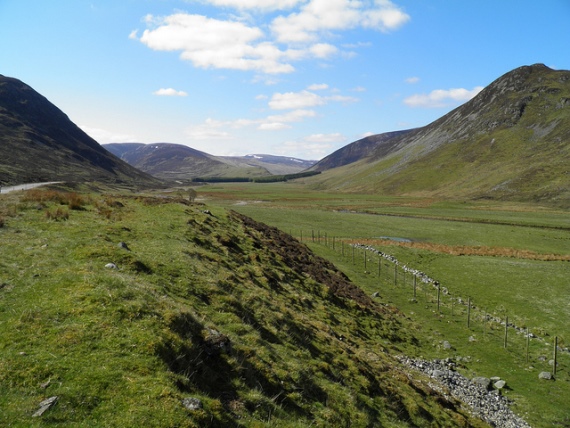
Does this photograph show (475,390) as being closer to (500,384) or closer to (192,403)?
(500,384)

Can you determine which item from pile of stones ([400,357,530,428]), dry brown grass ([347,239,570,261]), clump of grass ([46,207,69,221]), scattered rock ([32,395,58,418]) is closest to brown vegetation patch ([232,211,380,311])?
pile of stones ([400,357,530,428])

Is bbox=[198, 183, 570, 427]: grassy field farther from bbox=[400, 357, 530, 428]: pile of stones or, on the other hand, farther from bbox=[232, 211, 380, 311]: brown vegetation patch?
bbox=[232, 211, 380, 311]: brown vegetation patch

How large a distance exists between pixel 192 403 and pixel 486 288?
4392 centimetres

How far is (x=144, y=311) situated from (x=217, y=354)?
354 centimetres

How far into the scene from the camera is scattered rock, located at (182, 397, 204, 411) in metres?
10.7

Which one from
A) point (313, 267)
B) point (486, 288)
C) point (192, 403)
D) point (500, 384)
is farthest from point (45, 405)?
point (486, 288)

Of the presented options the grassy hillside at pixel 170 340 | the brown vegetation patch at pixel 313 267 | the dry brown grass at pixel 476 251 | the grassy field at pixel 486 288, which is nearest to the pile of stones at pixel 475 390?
the grassy field at pixel 486 288

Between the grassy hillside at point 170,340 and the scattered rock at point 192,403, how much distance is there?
1.6 inches

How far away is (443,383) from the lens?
80.2 ft

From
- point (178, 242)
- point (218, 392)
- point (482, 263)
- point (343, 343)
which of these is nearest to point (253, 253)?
point (178, 242)

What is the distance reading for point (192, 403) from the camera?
10.9 metres

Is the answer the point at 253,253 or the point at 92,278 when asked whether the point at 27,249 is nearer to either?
the point at 92,278

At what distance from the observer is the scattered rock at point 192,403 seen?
35.1 ft

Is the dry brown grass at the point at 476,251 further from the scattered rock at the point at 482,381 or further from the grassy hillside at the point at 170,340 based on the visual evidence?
the scattered rock at the point at 482,381
